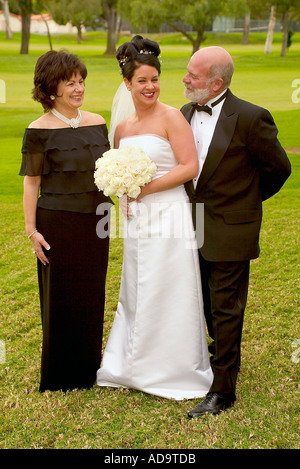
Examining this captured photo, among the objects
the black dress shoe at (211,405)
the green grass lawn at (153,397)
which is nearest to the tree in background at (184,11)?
the green grass lawn at (153,397)

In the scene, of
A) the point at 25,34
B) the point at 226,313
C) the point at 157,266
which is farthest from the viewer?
the point at 25,34

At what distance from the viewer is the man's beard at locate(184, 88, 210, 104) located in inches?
154

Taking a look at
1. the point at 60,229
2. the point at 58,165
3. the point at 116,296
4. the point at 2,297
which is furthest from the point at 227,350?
the point at 2,297

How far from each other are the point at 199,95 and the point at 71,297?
71.5 inches

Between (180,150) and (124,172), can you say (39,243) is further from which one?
(180,150)

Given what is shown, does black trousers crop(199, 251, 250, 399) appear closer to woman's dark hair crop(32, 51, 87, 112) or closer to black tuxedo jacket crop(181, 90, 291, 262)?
black tuxedo jacket crop(181, 90, 291, 262)

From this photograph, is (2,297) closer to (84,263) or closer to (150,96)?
(84,263)

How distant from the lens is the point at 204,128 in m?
4.02

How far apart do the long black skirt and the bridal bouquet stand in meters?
0.47

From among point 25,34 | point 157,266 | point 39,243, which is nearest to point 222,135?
point 157,266

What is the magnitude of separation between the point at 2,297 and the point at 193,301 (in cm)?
325

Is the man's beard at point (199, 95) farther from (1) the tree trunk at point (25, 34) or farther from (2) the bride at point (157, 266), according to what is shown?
(1) the tree trunk at point (25, 34)

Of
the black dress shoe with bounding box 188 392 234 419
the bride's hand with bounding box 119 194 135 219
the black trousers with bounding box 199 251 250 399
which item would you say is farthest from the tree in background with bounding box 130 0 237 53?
the black dress shoe with bounding box 188 392 234 419

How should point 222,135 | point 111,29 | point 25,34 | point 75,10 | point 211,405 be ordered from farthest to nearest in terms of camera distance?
point 75,10
point 111,29
point 25,34
point 211,405
point 222,135
